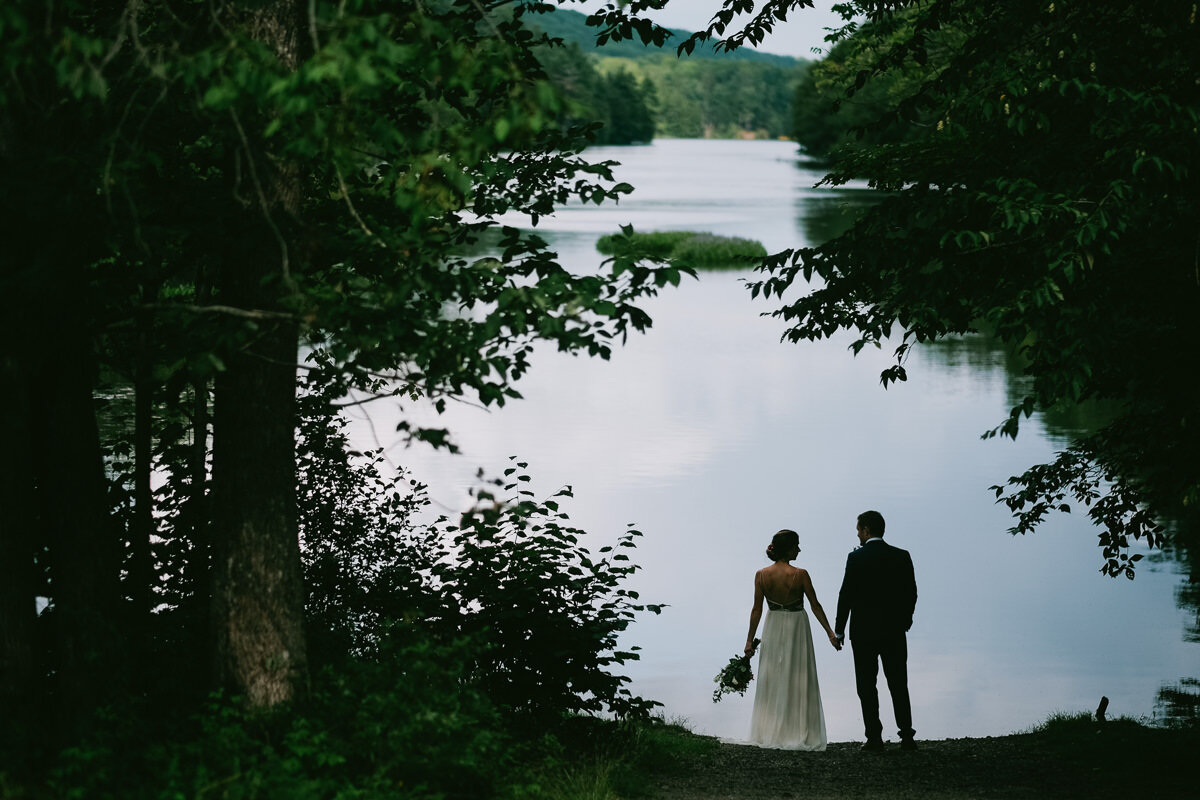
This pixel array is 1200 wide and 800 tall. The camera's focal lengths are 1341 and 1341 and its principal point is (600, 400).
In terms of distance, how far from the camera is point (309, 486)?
10297 mm

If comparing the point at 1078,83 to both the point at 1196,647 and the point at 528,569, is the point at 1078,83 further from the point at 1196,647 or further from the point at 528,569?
the point at 1196,647

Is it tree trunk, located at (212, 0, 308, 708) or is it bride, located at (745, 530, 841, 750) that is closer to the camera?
tree trunk, located at (212, 0, 308, 708)

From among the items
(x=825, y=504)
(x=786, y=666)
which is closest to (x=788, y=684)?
(x=786, y=666)

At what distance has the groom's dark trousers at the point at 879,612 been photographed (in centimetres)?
966

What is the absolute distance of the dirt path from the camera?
27.7 ft

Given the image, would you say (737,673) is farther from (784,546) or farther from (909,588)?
(909,588)

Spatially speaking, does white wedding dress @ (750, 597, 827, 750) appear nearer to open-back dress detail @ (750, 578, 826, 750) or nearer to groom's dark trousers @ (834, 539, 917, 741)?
open-back dress detail @ (750, 578, 826, 750)

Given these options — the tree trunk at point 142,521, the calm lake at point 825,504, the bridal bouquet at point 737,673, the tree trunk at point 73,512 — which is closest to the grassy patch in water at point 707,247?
the calm lake at point 825,504

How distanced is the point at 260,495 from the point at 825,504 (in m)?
16.2

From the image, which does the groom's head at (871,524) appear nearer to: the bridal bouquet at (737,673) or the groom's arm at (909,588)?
the groom's arm at (909,588)

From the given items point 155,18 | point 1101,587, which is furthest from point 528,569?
point 1101,587

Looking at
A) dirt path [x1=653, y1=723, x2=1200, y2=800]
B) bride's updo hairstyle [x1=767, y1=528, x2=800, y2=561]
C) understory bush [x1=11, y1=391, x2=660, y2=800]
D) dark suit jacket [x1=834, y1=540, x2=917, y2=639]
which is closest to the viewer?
understory bush [x1=11, y1=391, x2=660, y2=800]

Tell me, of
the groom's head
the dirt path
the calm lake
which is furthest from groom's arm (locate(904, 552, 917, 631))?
the calm lake

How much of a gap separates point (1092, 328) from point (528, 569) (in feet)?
12.7
